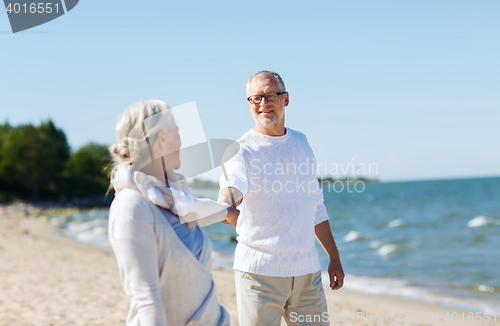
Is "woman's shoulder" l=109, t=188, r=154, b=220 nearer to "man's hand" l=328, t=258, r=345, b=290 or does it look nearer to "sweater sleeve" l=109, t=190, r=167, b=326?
"sweater sleeve" l=109, t=190, r=167, b=326

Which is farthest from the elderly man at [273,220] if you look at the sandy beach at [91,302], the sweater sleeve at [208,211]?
the sandy beach at [91,302]

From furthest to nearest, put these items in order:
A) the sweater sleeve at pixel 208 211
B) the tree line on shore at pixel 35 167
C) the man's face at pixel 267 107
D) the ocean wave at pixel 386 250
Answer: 1. the tree line on shore at pixel 35 167
2. the ocean wave at pixel 386 250
3. the man's face at pixel 267 107
4. the sweater sleeve at pixel 208 211

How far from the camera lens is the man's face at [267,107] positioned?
2314 millimetres

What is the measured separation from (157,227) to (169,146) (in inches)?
11.2

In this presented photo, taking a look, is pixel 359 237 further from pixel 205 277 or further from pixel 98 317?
pixel 205 277

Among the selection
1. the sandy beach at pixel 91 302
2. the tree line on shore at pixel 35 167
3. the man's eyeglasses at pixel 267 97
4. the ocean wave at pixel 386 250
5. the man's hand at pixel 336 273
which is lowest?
the tree line on shore at pixel 35 167

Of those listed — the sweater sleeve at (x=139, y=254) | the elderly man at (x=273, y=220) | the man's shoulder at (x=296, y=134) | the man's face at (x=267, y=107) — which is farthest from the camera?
the man's shoulder at (x=296, y=134)

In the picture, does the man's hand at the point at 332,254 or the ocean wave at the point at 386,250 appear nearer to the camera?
the man's hand at the point at 332,254

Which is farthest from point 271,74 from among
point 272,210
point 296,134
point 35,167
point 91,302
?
point 35,167

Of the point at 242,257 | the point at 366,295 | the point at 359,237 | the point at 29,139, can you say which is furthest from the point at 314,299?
the point at 29,139

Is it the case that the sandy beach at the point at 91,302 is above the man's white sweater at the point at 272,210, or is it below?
below

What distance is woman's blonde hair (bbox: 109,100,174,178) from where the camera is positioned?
137 centimetres

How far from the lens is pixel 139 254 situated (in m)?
1.30

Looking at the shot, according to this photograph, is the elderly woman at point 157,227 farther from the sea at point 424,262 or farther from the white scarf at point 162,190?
the sea at point 424,262
